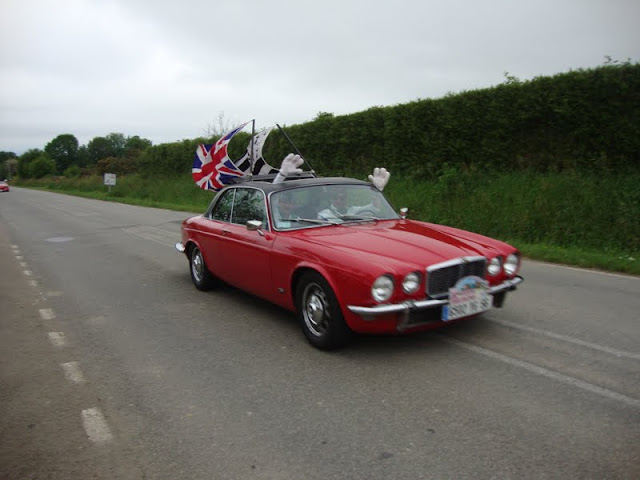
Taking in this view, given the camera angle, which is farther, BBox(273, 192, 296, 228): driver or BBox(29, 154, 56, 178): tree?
BBox(29, 154, 56, 178): tree

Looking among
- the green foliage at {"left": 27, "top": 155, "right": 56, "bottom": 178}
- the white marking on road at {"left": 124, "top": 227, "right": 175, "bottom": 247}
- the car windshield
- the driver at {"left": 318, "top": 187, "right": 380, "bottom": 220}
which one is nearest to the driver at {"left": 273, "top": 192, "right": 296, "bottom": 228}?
the car windshield

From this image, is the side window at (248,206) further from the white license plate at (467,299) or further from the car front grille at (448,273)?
the white license plate at (467,299)

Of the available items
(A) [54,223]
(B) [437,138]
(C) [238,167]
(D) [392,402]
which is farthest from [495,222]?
(A) [54,223]

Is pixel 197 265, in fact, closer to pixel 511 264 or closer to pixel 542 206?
pixel 511 264

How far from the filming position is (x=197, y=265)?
6941 millimetres

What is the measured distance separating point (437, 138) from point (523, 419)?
12800mm

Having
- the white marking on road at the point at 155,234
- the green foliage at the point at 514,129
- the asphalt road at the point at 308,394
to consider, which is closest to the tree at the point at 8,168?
the white marking on road at the point at 155,234

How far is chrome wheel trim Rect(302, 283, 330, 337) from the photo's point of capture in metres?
4.35

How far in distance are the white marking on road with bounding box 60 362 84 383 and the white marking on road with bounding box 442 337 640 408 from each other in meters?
3.04

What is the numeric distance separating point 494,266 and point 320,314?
5.20ft

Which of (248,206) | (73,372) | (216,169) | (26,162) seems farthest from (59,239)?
(26,162)

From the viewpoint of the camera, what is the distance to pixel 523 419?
10.2ft

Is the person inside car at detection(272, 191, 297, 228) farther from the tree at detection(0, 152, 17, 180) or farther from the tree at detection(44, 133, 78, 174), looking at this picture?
the tree at detection(0, 152, 17, 180)

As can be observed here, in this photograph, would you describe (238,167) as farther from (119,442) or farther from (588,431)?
(588,431)
